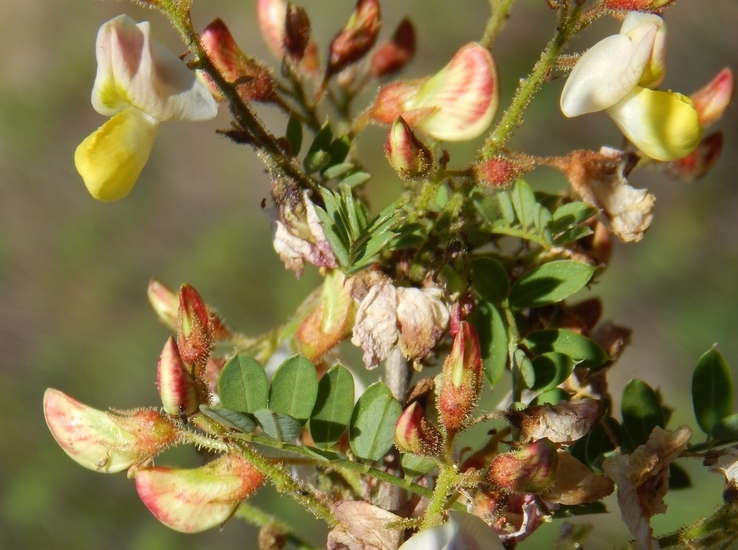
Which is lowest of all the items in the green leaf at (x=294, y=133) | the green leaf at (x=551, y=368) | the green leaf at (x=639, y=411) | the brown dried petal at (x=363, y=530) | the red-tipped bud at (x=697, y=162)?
the green leaf at (x=639, y=411)

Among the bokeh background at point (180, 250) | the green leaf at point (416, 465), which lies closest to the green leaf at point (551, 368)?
the green leaf at point (416, 465)

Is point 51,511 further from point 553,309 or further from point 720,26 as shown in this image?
point 720,26

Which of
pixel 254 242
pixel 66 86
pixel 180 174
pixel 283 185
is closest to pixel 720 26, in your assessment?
pixel 254 242

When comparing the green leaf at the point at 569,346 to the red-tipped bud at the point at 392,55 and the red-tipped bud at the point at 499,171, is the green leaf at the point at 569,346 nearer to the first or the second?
the red-tipped bud at the point at 499,171

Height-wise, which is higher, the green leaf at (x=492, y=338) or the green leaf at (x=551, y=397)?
the green leaf at (x=492, y=338)

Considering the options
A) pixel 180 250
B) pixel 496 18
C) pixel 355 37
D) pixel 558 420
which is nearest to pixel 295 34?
pixel 355 37

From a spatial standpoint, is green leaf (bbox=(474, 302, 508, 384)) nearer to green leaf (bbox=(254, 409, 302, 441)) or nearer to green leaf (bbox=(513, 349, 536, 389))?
green leaf (bbox=(513, 349, 536, 389))

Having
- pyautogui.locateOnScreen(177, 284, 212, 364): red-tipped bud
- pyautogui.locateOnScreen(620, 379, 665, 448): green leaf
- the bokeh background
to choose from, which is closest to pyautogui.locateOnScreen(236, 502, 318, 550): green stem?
pyautogui.locateOnScreen(177, 284, 212, 364): red-tipped bud
